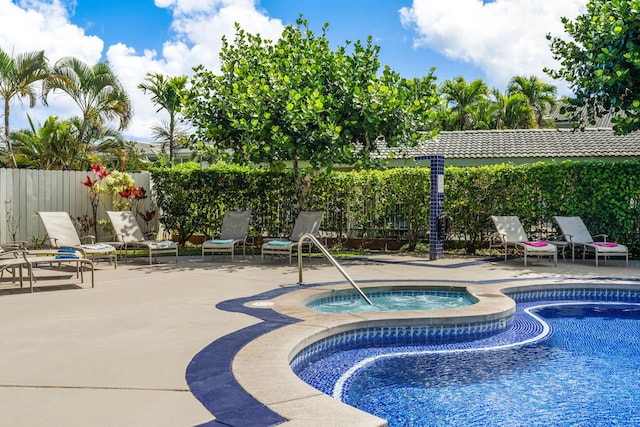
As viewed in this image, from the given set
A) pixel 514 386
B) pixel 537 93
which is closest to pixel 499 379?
pixel 514 386

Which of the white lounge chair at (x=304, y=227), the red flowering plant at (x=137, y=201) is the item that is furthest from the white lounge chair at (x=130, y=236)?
the white lounge chair at (x=304, y=227)

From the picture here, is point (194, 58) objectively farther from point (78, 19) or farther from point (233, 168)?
point (78, 19)

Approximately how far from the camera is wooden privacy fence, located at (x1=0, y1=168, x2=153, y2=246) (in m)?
13.5

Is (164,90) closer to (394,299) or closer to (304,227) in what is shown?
(304,227)

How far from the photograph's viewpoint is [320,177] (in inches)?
595

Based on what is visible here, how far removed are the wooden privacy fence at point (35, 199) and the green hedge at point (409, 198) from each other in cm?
215

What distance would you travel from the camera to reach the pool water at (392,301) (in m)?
7.91

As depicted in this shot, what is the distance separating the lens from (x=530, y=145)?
2230cm

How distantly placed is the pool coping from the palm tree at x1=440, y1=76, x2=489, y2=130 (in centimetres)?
2389

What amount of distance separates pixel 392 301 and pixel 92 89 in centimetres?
1738

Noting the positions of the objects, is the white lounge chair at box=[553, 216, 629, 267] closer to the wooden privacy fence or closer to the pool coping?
the pool coping

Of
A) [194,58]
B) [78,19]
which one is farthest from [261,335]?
[78,19]

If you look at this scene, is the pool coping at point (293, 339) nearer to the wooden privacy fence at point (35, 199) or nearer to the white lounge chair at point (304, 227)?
the white lounge chair at point (304, 227)

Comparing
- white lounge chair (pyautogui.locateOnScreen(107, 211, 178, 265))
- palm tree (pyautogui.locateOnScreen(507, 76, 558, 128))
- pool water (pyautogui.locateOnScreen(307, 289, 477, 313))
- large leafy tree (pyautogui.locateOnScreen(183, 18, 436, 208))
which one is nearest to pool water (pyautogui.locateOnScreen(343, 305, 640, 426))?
pool water (pyautogui.locateOnScreen(307, 289, 477, 313))
